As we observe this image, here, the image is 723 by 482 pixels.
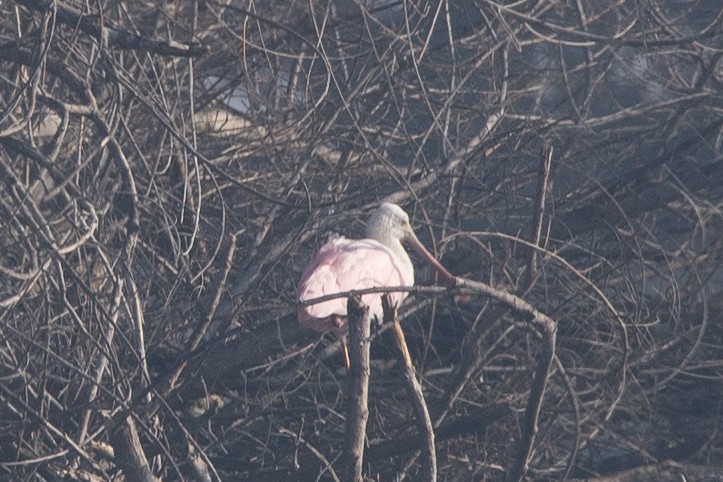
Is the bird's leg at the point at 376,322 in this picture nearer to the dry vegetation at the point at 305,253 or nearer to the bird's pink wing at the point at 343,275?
the bird's pink wing at the point at 343,275

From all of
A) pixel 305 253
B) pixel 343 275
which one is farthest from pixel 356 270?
pixel 305 253

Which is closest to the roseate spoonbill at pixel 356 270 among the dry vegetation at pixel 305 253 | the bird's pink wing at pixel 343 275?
the bird's pink wing at pixel 343 275

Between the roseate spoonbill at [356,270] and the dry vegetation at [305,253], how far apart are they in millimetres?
153

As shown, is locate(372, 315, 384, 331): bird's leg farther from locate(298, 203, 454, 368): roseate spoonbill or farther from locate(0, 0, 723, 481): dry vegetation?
locate(0, 0, 723, 481): dry vegetation

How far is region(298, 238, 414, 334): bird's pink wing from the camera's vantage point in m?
5.09

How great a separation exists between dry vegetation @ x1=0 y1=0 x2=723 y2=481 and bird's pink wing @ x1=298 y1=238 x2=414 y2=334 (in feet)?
0.57

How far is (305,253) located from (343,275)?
3.81 ft

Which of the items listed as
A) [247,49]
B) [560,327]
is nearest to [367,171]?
[247,49]

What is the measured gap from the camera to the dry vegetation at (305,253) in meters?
4.91

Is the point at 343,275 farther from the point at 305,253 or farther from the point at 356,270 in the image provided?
the point at 305,253

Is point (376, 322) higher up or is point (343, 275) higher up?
point (343, 275)

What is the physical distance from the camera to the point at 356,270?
17.4 ft


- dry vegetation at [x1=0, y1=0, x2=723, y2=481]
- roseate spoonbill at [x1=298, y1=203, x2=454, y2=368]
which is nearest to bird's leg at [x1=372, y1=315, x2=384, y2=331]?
roseate spoonbill at [x1=298, y1=203, x2=454, y2=368]

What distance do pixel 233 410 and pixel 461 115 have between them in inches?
90.9
